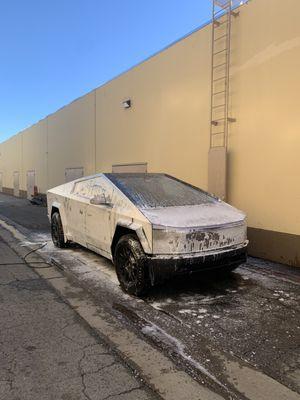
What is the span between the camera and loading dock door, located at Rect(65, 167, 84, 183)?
17172 millimetres

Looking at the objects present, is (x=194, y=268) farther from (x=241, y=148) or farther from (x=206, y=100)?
(x=206, y=100)

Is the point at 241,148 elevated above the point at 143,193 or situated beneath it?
elevated above

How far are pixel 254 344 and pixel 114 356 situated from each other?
1353 millimetres

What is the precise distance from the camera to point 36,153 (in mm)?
25172

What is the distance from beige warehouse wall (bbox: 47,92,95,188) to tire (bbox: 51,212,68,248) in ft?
22.8

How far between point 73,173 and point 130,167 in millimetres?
5996

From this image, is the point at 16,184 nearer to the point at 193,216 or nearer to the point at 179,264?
the point at 193,216

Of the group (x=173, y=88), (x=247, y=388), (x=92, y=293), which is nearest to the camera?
(x=247, y=388)

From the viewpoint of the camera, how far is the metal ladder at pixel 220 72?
835cm

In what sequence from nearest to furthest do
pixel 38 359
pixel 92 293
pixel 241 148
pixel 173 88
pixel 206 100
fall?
pixel 38 359 → pixel 92 293 → pixel 241 148 → pixel 206 100 → pixel 173 88

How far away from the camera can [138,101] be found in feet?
39.8

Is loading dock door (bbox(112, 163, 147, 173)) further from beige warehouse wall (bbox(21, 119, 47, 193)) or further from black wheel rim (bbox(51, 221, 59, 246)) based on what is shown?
beige warehouse wall (bbox(21, 119, 47, 193))

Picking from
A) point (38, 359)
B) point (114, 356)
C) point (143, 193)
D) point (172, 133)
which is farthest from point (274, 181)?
point (38, 359)

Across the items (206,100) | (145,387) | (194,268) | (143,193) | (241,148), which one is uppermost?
(206,100)
